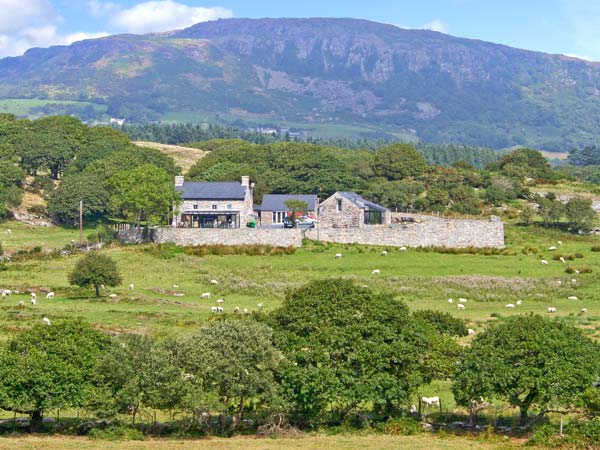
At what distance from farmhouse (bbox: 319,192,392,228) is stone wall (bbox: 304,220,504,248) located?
15.1 feet

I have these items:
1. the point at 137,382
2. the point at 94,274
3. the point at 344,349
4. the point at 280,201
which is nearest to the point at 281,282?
the point at 94,274

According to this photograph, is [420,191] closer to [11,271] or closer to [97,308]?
[11,271]

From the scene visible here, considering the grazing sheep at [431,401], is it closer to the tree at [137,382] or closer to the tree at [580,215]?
the tree at [137,382]

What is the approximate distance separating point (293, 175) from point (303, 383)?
96218mm

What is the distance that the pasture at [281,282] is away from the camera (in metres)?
64.7

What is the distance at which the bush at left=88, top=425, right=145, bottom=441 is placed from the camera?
40.3 meters

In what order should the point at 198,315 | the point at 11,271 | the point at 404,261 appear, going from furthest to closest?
the point at 404,261
the point at 11,271
the point at 198,315

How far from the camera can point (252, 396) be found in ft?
139

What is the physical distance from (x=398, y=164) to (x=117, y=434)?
108937mm

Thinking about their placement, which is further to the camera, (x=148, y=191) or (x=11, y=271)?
(x=148, y=191)

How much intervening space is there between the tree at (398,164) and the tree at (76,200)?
4517 centimetres

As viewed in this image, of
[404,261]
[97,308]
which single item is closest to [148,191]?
[404,261]

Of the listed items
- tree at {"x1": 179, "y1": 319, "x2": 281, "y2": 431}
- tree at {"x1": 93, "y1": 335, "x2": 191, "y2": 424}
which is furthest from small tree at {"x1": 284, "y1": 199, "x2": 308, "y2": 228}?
tree at {"x1": 93, "y1": 335, "x2": 191, "y2": 424}

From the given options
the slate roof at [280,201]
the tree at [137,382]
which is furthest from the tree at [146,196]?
the tree at [137,382]
